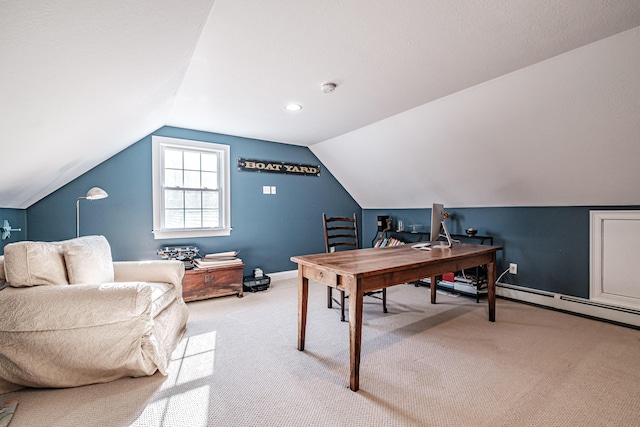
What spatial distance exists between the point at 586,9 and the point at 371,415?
99.6 inches

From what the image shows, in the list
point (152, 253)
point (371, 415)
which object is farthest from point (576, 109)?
point (152, 253)

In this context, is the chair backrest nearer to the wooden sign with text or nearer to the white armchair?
the wooden sign with text

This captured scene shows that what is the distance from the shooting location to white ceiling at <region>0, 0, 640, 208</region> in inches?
52.6

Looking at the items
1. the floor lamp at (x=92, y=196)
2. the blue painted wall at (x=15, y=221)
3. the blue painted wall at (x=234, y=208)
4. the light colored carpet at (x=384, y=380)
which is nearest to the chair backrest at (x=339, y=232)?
the blue painted wall at (x=234, y=208)

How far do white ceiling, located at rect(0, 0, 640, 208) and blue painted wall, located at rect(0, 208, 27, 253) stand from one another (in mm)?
104

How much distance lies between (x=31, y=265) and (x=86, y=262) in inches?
11.2

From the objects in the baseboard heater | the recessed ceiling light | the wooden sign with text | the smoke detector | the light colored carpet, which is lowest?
the light colored carpet

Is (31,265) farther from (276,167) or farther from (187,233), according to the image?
(276,167)

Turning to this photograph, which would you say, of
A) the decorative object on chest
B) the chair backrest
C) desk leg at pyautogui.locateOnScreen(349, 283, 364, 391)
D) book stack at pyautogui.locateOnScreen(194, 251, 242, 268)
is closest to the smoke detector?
the chair backrest

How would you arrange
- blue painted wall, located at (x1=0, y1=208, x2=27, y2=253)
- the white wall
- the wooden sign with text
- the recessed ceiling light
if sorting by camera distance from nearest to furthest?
the white wall → blue painted wall, located at (x1=0, y1=208, x2=27, y2=253) → the recessed ceiling light → the wooden sign with text

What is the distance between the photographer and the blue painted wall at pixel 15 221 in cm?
251

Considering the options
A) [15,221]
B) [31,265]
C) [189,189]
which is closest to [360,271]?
[31,265]

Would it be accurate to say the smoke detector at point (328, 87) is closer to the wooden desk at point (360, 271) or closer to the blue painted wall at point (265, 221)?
the wooden desk at point (360, 271)

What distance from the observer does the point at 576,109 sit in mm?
2299
